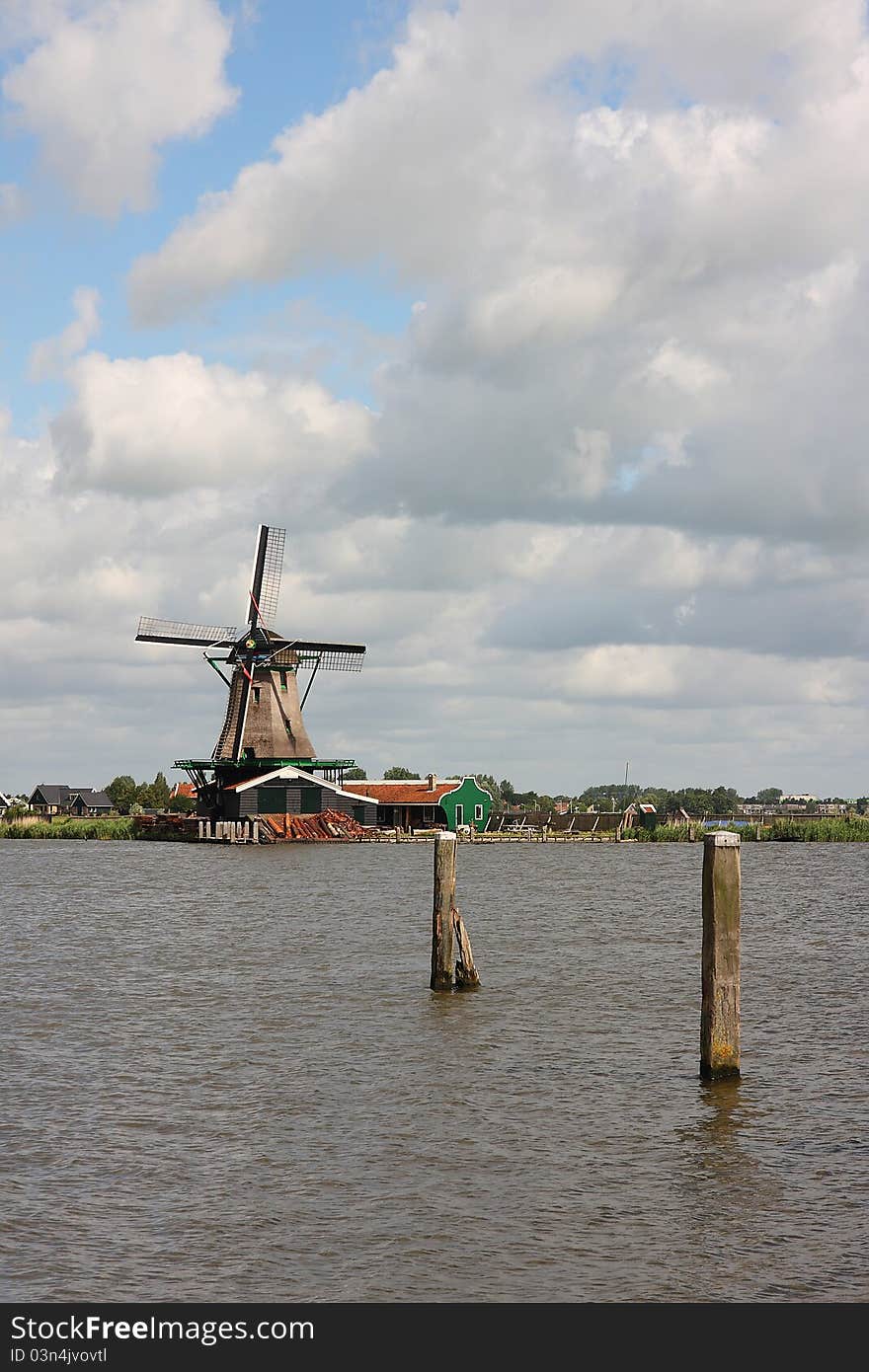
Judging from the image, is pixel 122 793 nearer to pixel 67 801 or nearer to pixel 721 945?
pixel 67 801

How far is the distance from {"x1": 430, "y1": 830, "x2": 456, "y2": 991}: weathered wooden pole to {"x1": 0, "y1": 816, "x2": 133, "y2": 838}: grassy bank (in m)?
93.8

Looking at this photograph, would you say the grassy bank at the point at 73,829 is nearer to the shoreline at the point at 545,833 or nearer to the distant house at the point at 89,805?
the shoreline at the point at 545,833

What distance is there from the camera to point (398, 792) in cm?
10306

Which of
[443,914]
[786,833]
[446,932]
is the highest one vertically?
[786,833]

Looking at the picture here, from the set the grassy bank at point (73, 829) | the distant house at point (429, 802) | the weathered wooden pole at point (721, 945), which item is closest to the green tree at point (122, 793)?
the grassy bank at point (73, 829)

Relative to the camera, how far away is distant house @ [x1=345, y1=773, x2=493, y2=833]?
102 m

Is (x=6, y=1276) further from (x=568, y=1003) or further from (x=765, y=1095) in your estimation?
(x=568, y=1003)

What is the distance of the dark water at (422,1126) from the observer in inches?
416

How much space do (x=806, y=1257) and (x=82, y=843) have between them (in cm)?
10294

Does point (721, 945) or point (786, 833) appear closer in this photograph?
point (721, 945)

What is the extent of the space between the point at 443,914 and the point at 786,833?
102 metres

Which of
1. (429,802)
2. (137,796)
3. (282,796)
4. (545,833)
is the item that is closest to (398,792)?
(429,802)

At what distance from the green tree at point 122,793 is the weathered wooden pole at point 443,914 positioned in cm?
13948

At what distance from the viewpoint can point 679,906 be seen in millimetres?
46812
